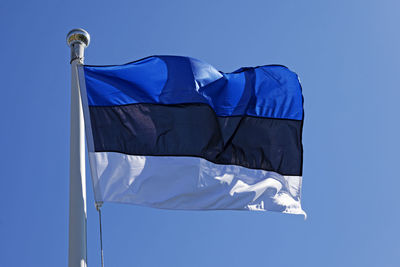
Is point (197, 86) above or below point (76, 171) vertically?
above

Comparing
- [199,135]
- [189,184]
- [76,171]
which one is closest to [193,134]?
[199,135]

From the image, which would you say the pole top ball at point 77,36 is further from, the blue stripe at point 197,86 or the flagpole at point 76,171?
the blue stripe at point 197,86

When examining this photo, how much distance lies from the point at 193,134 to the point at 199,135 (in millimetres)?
110

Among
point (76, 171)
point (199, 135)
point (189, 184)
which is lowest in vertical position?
point (189, 184)

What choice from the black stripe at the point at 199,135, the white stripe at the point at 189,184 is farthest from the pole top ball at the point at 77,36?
the white stripe at the point at 189,184

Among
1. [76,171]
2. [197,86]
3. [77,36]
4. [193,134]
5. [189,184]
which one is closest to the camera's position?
[76,171]

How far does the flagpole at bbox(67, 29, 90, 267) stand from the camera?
7785 millimetres

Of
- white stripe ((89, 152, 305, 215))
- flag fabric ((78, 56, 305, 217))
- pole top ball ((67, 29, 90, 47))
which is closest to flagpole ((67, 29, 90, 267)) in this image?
pole top ball ((67, 29, 90, 47))

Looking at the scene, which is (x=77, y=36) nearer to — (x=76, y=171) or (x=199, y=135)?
(x=76, y=171)

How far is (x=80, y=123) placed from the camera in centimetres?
895

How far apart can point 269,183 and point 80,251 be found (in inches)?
167

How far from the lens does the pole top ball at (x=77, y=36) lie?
969 cm

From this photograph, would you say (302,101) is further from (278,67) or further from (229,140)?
(229,140)

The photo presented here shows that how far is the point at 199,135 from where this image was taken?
419 inches
